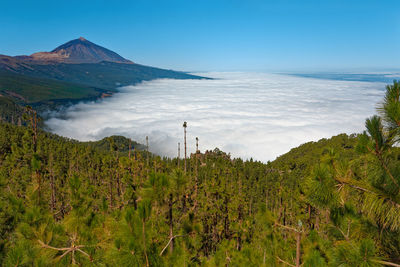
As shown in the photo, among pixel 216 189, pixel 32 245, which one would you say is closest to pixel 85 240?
pixel 32 245

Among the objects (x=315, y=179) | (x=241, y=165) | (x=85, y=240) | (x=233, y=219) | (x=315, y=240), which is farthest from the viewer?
(x=241, y=165)

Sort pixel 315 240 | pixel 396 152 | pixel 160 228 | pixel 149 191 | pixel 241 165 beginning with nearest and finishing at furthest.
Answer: pixel 396 152
pixel 149 191
pixel 315 240
pixel 160 228
pixel 241 165

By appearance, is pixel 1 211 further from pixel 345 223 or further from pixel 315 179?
pixel 345 223

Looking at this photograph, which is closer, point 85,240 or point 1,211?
point 85,240

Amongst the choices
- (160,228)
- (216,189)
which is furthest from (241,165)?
(160,228)

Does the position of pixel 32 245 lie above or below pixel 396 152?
below

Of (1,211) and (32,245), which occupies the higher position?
(32,245)

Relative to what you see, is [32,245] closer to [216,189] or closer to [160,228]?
[160,228]

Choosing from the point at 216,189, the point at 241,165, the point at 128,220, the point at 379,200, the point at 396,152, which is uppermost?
the point at 396,152

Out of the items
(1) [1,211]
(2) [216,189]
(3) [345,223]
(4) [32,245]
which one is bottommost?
(2) [216,189]
